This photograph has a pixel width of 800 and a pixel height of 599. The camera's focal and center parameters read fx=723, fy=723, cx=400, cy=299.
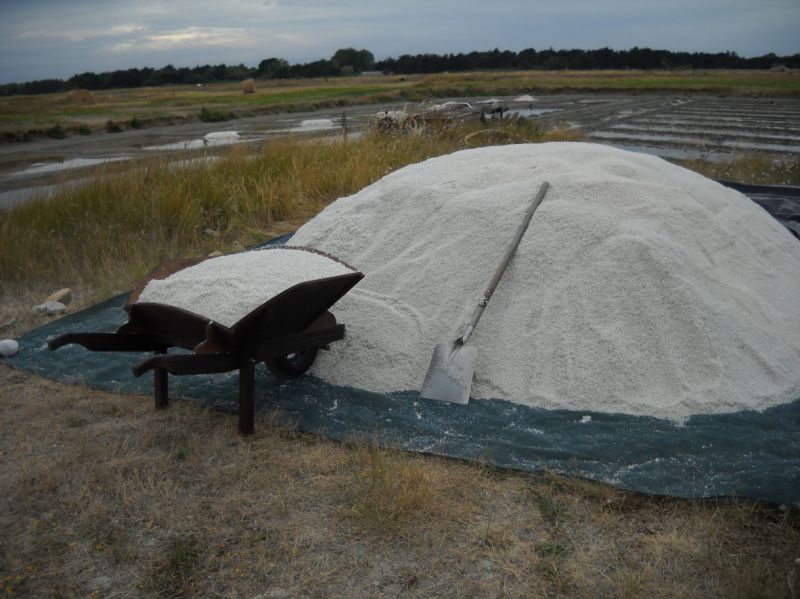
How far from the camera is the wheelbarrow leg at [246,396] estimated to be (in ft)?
9.34

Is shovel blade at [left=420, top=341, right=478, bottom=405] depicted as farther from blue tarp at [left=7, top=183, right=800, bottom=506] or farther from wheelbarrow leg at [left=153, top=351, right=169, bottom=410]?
wheelbarrow leg at [left=153, top=351, right=169, bottom=410]

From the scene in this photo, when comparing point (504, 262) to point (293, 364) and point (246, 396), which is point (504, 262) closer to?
point (293, 364)

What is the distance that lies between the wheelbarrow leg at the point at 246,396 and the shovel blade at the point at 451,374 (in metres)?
0.76

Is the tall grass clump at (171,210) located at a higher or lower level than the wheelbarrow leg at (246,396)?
higher

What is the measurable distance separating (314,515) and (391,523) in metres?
0.28

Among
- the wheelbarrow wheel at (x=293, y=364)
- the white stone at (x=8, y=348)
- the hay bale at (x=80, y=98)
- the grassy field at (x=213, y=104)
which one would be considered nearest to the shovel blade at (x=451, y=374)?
the wheelbarrow wheel at (x=293, y=364)

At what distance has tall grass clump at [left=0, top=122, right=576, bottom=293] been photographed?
17.3 feet

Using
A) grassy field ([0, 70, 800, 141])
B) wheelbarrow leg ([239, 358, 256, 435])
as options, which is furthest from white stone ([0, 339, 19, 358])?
grassy field ([0, 70, 800, 141])

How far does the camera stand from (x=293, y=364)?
3381 mm

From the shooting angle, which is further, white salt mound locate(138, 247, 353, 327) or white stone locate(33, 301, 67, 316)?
white stone locate(33, 301, 67, 316)

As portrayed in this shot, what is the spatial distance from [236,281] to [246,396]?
0.49 meters

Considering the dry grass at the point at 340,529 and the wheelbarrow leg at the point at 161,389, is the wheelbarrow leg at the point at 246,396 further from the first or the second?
the wheelbarrow leg at the point at 161,389

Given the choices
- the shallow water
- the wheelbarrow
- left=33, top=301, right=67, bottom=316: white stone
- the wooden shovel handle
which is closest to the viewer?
the wheelbarrow

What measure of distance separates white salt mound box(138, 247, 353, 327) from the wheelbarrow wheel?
16.1 inches
